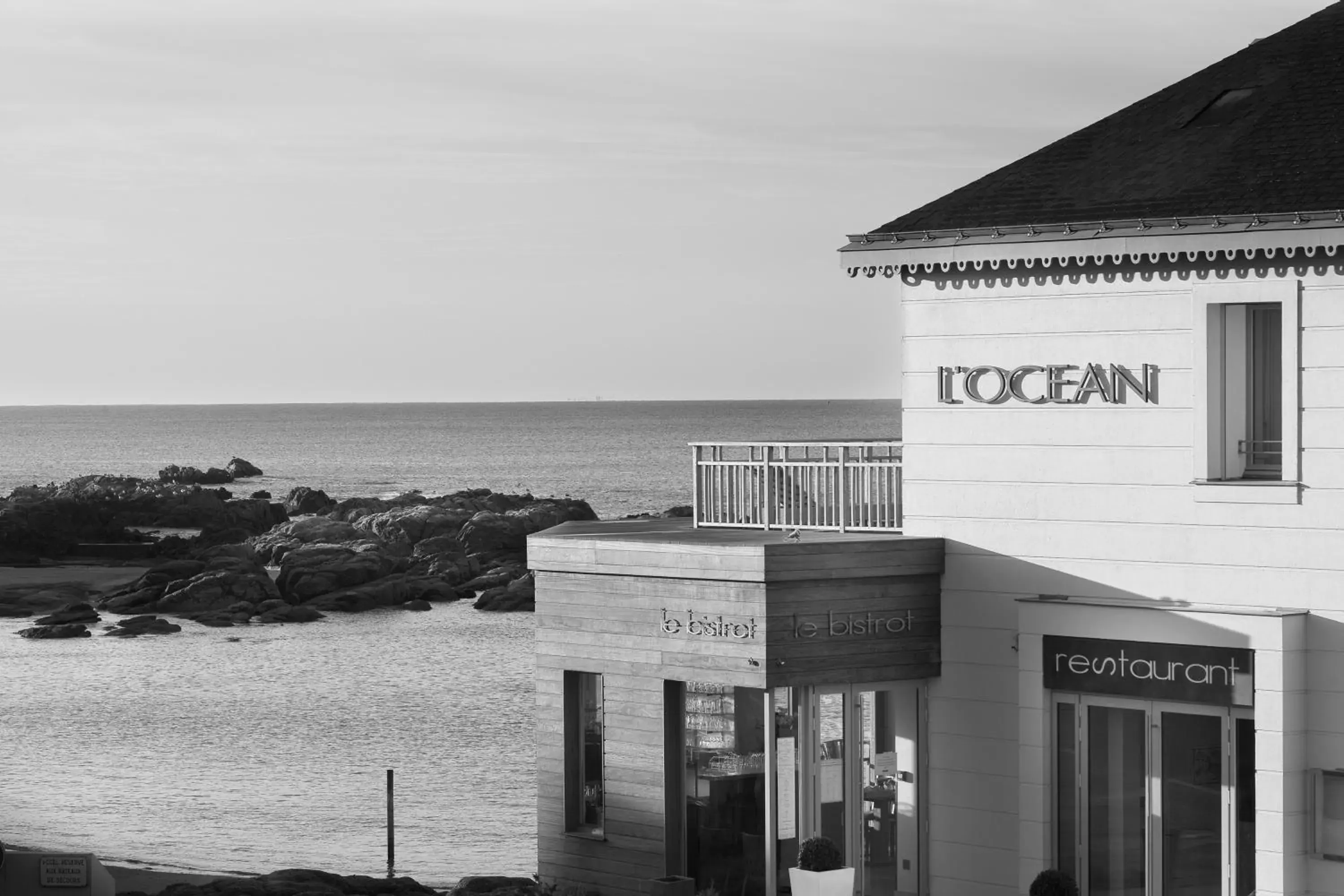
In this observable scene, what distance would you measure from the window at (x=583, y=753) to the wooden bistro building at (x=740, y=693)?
2cm

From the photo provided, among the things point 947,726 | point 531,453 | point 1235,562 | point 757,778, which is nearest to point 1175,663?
point 1235,562

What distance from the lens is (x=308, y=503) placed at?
106312 mm

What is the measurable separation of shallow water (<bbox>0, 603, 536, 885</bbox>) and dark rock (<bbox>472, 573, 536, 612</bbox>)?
2.28ft

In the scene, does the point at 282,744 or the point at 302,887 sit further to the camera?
the point at 282,744

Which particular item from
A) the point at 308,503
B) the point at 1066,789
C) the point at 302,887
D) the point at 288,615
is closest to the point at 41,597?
the point at 288,615

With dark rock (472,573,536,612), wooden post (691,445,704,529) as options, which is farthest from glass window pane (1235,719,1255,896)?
dark rock (472,573,536,612)

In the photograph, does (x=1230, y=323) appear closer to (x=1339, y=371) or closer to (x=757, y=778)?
(x=1339, y=371)

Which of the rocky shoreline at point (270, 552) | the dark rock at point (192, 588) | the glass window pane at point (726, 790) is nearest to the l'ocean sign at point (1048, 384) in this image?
the glass window pane at point (726, 790)

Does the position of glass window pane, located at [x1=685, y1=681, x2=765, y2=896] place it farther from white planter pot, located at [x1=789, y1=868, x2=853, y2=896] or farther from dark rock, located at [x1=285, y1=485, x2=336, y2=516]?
dark rock, located at [x1=285, y1=485, x2=336, y2=516]

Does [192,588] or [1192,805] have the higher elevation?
[1192,805]

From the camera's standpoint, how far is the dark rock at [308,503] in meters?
105

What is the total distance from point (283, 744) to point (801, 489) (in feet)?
97.9

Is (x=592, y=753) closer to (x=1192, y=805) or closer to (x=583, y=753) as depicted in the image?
(x=583, y=753)

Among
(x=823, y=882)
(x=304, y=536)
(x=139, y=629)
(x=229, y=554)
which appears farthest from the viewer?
(x=304, y=536)
